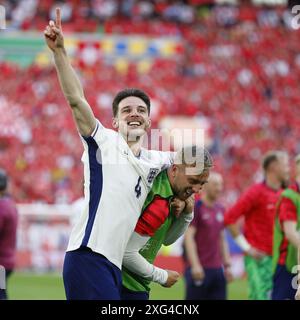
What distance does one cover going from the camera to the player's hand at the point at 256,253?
8680mm

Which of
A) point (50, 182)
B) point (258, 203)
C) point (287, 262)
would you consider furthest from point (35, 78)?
point (287, 262)

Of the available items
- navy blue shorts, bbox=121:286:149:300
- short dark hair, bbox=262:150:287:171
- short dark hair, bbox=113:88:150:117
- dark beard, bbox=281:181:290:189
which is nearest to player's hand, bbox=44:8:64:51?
short dark hair, bbox=113:88:150:117

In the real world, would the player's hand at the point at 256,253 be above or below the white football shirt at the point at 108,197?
below

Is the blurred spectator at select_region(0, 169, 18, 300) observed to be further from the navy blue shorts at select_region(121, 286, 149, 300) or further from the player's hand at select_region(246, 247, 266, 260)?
the navy blue shorts at select_region(121, 286, 149, 300)

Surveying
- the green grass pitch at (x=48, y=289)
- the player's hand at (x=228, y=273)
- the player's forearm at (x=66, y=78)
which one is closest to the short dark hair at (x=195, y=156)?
the player's forearm at (x=66, y=78)

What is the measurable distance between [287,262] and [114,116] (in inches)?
107

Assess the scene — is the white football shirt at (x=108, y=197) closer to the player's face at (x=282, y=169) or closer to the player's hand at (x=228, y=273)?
the player's face at (x=282, y=169)

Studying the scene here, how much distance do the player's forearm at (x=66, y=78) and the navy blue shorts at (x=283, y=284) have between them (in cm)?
327

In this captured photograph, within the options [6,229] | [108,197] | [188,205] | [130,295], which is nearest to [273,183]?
→ [6,229]

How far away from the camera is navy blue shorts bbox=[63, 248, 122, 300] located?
15.3ft

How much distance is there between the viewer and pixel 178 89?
94.7 feet

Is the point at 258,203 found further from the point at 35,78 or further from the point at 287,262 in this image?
the point at 35,78

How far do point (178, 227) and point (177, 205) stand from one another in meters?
0.24

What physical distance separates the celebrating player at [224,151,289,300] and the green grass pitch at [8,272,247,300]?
4.18 metres
